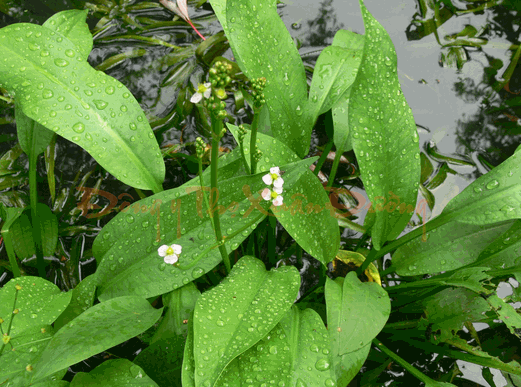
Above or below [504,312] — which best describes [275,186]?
above

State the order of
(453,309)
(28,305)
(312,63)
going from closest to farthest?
(28,305), (453,309), (312,63)

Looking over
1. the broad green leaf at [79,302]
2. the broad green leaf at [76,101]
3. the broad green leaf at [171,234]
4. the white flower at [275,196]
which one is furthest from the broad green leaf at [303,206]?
the broad green leaf at [79,302]

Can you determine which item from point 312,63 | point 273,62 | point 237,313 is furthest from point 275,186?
point 312,63

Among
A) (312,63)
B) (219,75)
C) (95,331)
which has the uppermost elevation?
(219,75)

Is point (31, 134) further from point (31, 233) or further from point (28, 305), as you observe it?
point (28, 305)

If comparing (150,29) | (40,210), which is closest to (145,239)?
(40,210)

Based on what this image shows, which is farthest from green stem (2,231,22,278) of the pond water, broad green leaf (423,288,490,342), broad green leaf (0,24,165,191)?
broad green leaf (423,288,490,342)

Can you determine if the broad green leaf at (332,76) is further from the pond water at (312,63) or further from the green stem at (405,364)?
the green stem at (405,364)

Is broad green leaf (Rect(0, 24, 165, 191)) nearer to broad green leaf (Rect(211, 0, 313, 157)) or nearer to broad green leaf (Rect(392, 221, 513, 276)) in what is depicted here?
broad green leaf (Rect(211, 0, 313, 157))
